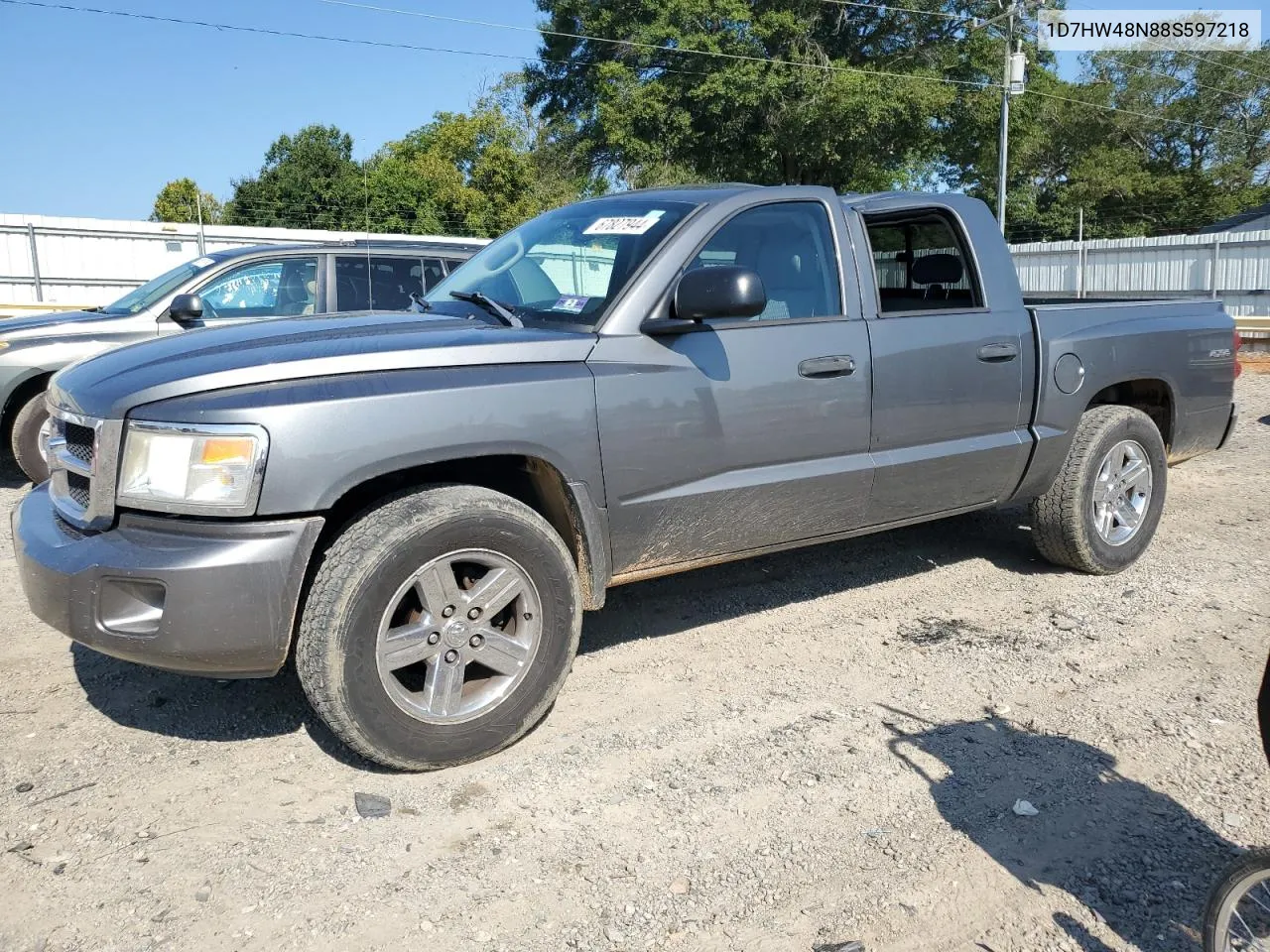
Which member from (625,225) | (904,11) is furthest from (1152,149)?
(625,225)

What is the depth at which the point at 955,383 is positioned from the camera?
450cm

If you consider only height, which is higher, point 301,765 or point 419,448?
point 419,448

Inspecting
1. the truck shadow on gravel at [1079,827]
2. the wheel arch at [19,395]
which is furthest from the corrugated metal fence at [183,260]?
the truck shadow on gravel at [1079,827]

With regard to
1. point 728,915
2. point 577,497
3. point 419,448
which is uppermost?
point 419,448

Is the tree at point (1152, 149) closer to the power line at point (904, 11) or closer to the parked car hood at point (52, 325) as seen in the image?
the power line at point (904, 11)

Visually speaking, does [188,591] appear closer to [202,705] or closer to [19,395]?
[202,705]

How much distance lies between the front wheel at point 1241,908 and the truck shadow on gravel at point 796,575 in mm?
2578

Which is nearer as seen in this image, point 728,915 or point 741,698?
point 728,915

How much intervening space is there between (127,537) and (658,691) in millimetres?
1918

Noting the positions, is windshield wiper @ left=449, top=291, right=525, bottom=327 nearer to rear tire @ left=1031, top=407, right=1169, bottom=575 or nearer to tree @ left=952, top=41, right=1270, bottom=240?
rear tire @ left=1031, top=407, right=1169, bottom=575

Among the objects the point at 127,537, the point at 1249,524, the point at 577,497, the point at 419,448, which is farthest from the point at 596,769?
the point at 1249,524

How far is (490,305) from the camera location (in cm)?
401

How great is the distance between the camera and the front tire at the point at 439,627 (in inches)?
120

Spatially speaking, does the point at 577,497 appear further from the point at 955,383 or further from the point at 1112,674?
the point at 1112,674
